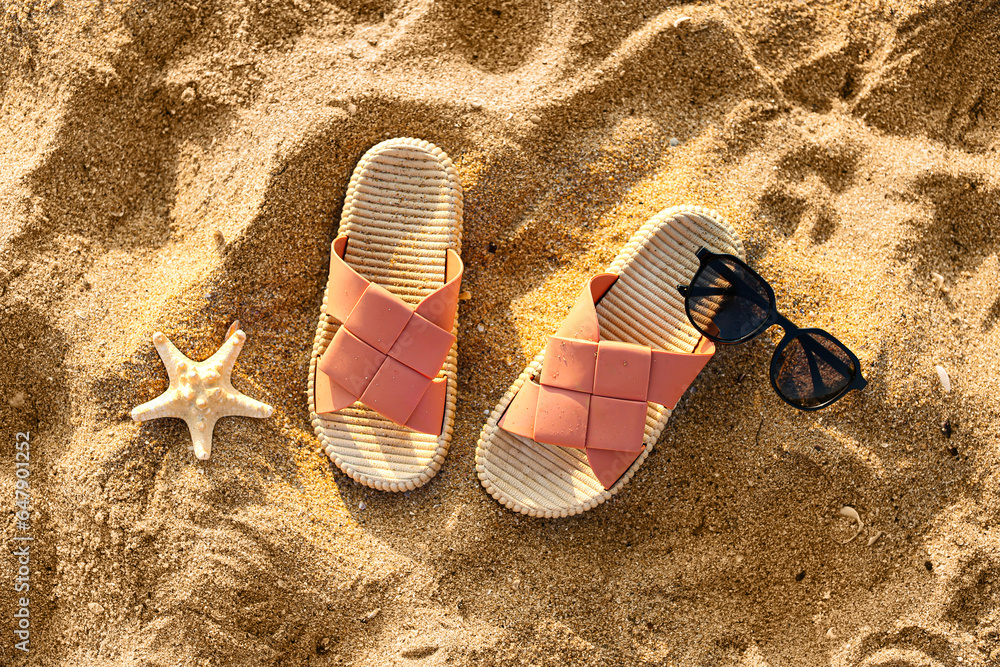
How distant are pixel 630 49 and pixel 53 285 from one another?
7.51 ft

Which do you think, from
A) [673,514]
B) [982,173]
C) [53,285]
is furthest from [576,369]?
[53,285]

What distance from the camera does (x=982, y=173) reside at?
8.41ft

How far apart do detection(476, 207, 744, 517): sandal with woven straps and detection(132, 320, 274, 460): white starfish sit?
3.00 feet

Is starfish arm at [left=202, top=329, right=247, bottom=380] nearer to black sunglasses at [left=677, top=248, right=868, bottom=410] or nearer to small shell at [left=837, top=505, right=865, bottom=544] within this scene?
black sunglasses at [left=677, top=248, right=868, bottom=410]

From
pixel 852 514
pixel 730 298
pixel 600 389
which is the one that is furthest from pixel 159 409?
pixel 852 514

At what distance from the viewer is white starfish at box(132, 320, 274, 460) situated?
2377 millimetres

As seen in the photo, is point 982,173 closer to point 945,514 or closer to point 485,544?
point 945,514

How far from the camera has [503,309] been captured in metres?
2.63

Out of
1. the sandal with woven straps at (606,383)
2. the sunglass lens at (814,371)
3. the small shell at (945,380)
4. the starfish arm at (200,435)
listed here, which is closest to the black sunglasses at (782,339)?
the sunglass lens at (814,371)

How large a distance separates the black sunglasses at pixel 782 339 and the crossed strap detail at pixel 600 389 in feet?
0.55

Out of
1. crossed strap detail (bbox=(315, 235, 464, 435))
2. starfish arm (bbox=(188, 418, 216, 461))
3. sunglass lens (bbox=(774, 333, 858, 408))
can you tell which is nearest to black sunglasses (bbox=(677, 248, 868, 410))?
sunglass lens (bbox=(774, 333, 858, 408))

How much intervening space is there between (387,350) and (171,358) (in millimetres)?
751

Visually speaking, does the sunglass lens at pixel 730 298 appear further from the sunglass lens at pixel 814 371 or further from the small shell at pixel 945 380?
the small shell at pixel 945 380

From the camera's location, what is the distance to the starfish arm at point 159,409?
7.80 ft
